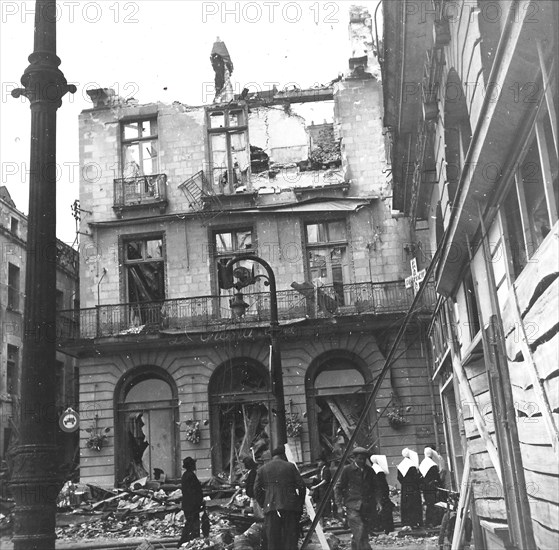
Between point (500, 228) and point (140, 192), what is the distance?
19880 mm

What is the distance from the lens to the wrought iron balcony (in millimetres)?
25234

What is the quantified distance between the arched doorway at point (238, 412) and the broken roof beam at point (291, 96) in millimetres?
8918

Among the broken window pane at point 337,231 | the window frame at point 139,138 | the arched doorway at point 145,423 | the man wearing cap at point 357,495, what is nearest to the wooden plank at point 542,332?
the man wearing cap at point 357,495

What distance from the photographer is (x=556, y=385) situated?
16.0ft

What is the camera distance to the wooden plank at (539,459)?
209 inches

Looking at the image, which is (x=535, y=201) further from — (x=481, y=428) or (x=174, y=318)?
(x=174, y=318)

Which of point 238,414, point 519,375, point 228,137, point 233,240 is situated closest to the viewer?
point 519,375

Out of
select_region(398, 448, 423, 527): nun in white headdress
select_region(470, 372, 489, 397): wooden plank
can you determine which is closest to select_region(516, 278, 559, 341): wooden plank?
→ select_region(470, 372, 489, 397): wooden plank

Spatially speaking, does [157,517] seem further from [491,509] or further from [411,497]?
[491,509]

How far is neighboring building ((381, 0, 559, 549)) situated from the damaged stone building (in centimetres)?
1205

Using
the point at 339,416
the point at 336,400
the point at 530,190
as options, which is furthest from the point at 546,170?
the point at 336,400

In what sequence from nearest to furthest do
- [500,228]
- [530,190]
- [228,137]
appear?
1. [530,190]
2. [500,228]
3. [228,137]

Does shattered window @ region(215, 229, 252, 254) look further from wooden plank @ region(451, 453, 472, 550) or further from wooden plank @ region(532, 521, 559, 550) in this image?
wooden plank @ region(532, 521, 559, 550)

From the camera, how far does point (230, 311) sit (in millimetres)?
24234
